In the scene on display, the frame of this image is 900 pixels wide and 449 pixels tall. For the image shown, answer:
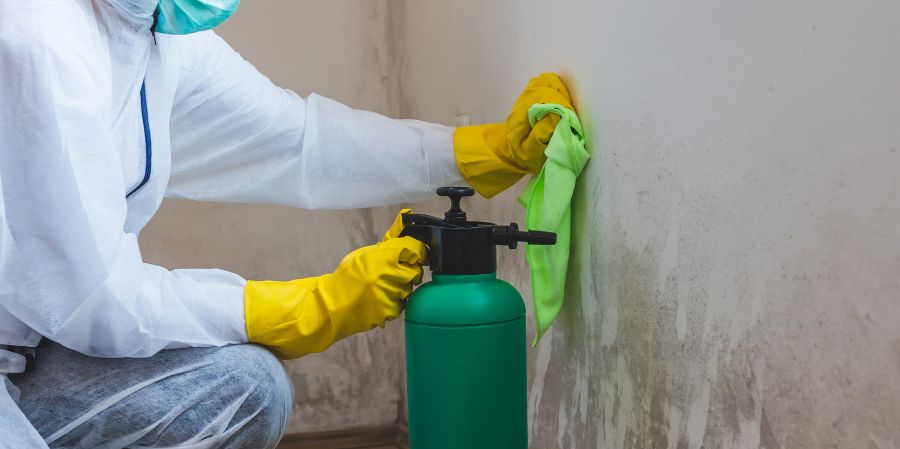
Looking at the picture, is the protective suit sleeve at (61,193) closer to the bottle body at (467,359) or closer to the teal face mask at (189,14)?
the teal face mask at (189,14)

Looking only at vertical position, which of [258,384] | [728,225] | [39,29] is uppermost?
[39,29]

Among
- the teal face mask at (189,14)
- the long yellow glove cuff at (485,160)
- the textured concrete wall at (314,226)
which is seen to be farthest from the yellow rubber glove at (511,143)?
the textured concrete wall at (314,226)

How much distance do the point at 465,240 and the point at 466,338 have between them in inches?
5.0

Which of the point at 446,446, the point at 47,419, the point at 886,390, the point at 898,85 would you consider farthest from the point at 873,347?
the point at 47,419

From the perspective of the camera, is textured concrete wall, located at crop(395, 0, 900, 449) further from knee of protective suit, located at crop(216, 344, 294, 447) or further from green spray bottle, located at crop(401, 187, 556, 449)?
knee of protective suit, located at crop(216, 344, 294, 447)

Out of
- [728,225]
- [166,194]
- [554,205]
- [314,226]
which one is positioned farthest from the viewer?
[314,226]

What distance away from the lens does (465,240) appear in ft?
3.75

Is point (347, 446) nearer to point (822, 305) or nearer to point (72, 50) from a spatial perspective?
point (72, 50)

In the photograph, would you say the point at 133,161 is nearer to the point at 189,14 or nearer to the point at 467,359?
the point at 189,14

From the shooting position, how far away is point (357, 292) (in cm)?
114

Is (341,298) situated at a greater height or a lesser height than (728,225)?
lesser

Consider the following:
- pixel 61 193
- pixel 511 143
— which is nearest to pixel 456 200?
pixel 511 143

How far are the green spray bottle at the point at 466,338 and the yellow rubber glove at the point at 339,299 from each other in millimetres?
34

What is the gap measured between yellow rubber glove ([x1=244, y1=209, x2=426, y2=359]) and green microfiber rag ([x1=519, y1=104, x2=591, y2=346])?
185mm
